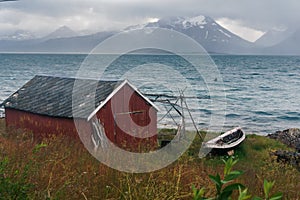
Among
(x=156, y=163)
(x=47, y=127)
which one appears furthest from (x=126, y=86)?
(x=156, y=163)

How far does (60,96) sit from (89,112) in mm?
2566

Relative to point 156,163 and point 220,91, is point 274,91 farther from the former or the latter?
point 156,163

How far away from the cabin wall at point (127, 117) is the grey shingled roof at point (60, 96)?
0.40m

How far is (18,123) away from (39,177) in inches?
462

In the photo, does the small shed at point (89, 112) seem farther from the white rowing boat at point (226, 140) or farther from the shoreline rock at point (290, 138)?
the shoreline rock at point (290, 138)

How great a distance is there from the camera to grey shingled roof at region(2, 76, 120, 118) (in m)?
13.2

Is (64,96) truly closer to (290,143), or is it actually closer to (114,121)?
(114,121)

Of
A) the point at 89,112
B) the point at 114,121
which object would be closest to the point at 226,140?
the point at 114,121

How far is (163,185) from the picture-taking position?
371 cm

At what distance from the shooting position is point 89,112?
41.1 feet

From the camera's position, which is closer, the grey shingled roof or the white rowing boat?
the grey shingled roof

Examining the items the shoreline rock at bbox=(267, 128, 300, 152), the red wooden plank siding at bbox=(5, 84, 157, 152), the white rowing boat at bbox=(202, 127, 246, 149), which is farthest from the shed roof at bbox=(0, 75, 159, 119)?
the shoreline rock at bbox=(267, 128, 300, 152)

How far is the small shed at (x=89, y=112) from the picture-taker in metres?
12.7

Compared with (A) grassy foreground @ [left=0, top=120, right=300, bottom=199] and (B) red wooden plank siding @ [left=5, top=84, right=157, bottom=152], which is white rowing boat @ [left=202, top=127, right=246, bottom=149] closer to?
(B) red wooden plank siding @ [left=5, top=84, right=157, bottom=152]
